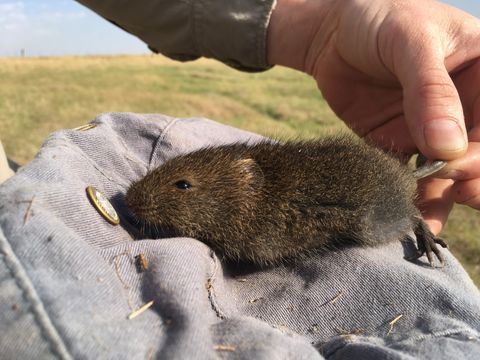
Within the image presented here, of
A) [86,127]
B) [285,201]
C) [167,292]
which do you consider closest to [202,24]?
[86,127]

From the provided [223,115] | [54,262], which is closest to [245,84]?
[223,115]

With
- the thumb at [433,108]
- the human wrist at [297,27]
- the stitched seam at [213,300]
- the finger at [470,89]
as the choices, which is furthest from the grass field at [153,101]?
the stitched seam at [213,300]

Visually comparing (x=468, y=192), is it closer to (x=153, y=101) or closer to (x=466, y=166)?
(x=466, y=166)

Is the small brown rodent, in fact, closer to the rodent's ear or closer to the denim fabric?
the rodent's ear

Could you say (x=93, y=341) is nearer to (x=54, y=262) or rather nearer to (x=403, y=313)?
(x=54, y=262)

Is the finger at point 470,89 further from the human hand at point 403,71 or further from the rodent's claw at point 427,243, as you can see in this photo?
the rodent's claw at point 427,243

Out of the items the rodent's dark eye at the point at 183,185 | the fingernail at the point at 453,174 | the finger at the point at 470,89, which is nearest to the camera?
the rodent's dark eye at the point at 183,185
